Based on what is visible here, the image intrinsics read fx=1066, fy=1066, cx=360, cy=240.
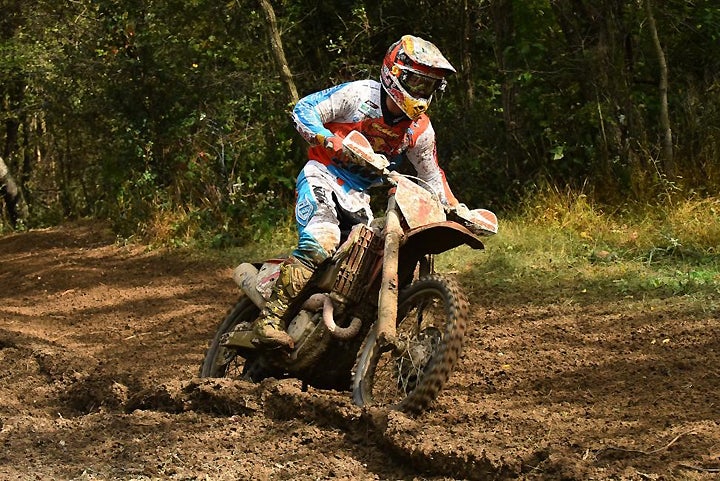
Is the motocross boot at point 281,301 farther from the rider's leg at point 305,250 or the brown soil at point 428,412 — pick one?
the brown soil at point 428,412

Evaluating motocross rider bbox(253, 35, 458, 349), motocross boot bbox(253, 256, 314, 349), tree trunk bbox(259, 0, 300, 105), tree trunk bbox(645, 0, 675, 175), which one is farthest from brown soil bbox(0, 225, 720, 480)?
tree trunk bbox(259, 0, 300, 105)

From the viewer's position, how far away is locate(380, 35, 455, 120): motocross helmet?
5590mm

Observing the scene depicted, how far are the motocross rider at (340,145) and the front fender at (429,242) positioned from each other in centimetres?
36

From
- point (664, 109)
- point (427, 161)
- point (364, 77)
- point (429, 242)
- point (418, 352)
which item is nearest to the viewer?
A: point (418, 352)

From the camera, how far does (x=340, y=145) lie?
5547 millimetres

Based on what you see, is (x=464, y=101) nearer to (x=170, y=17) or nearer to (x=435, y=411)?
(x=170, y=17)

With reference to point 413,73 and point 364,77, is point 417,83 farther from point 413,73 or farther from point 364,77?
point 364,77

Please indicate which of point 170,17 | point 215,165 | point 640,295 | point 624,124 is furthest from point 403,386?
point 170,17

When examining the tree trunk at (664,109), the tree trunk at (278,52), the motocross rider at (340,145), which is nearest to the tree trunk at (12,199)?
the tree trunk at (278,52)

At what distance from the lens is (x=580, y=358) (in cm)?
638

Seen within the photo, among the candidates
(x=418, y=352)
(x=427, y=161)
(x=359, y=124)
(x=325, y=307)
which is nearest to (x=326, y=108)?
(x=359, y=124)

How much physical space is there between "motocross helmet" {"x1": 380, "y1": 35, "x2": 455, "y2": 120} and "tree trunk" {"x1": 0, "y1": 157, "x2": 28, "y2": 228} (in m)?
15.5

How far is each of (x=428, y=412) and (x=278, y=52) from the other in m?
8.23

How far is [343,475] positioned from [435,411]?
3.27ft
